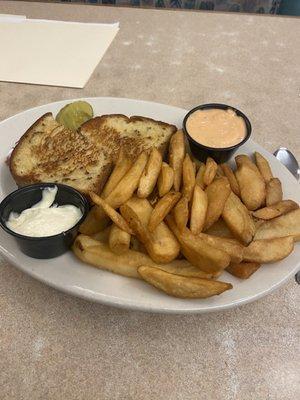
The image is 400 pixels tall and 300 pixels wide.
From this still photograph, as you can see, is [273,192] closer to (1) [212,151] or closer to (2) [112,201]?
(1) [212,151]

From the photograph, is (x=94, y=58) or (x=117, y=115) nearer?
(x=117, y=115)

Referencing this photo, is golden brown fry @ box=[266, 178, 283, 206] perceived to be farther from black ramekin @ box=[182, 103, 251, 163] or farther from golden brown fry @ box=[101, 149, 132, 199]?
golden brown fry @ box=[101, 149, 132, 199]

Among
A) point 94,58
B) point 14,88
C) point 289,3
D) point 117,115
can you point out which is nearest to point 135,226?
point 117,115

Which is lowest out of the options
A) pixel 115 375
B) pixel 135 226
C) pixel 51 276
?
pixel 115 375

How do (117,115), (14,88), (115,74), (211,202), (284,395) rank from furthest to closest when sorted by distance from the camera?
(115,74) < (14,88) < (117,115) < (211,202) < (284,395)

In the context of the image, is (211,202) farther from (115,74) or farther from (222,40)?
(222,40)

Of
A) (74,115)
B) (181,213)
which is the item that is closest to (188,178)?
(181,213)

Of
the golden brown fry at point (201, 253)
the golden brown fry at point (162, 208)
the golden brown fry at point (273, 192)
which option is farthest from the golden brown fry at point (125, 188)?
the golden brown fry at point (273, 192)
